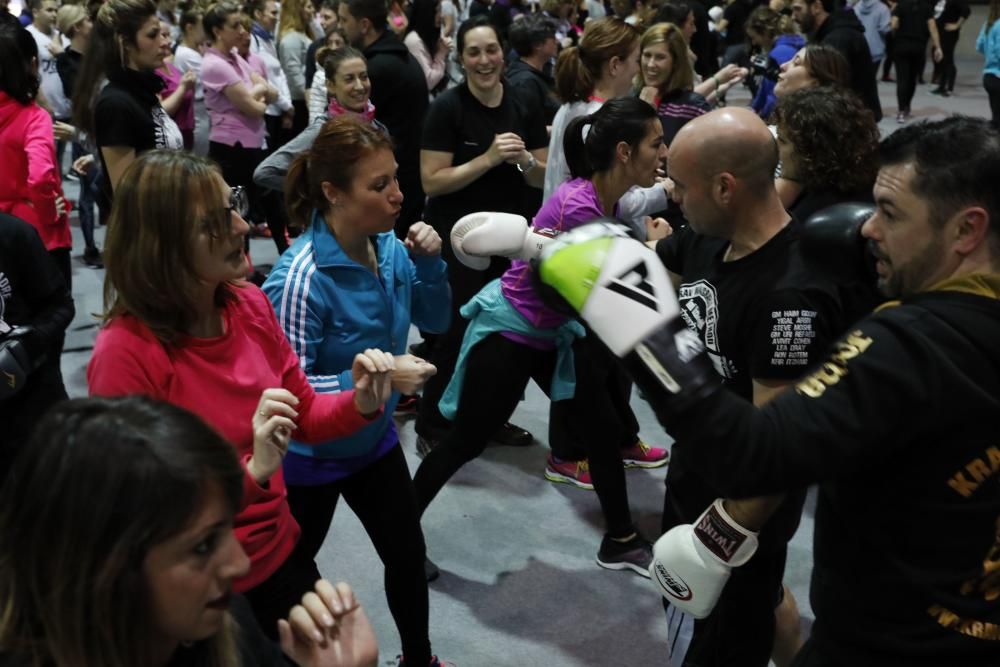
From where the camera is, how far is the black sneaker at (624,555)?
3.42 m

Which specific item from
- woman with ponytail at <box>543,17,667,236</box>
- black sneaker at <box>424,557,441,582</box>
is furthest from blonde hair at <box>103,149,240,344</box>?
woman with ponytail at <box>543,17,667,236</box>

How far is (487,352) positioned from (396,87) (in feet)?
7.74

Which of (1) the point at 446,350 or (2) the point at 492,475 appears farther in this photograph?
(1) the point at 446,350

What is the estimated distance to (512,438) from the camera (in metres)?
4.36

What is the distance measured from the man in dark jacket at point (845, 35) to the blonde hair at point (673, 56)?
1000 millimetres

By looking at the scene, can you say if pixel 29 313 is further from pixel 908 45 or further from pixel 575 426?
pixel 908 45

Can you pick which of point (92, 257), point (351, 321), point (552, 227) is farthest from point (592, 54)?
point (92, 257)

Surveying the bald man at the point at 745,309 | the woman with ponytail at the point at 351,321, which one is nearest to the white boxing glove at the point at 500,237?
the woman with ponytail at the point at 351,321

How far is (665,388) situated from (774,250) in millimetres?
902

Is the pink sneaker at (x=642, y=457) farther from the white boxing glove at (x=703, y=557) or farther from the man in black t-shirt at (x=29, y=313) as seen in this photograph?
the man in black t-shirt at (x=29, y=313)

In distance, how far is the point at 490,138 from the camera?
4.35 meters

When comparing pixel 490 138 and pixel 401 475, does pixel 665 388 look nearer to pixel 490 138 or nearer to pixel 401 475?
pixel 401 475

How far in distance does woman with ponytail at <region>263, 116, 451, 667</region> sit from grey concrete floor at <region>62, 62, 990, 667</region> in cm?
45

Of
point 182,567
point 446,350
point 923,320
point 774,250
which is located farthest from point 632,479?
point 182,567
